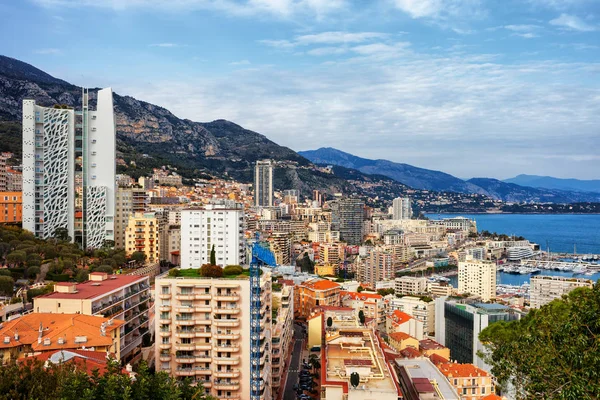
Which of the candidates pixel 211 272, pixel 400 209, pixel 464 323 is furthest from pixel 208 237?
pixel 400 209

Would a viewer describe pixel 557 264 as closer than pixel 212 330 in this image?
No

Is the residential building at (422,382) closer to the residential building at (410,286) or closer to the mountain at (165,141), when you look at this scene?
the residential building at (410,286)

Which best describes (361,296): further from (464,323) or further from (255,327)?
(255,327)

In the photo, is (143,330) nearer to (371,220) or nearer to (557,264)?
(557,264)

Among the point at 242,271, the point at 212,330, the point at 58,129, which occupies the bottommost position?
the point at 212,330

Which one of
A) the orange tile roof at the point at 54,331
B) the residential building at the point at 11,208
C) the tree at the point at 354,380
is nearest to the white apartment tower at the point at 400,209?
the residential building at the point at 11,208

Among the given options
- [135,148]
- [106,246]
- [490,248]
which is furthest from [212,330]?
[135,148]

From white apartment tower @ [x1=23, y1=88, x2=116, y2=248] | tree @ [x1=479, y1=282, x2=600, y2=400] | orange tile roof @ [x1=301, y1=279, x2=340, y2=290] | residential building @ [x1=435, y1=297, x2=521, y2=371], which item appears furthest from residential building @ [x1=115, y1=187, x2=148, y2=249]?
tree @ [x1=479, y1=282, x2=600, y2=400]
